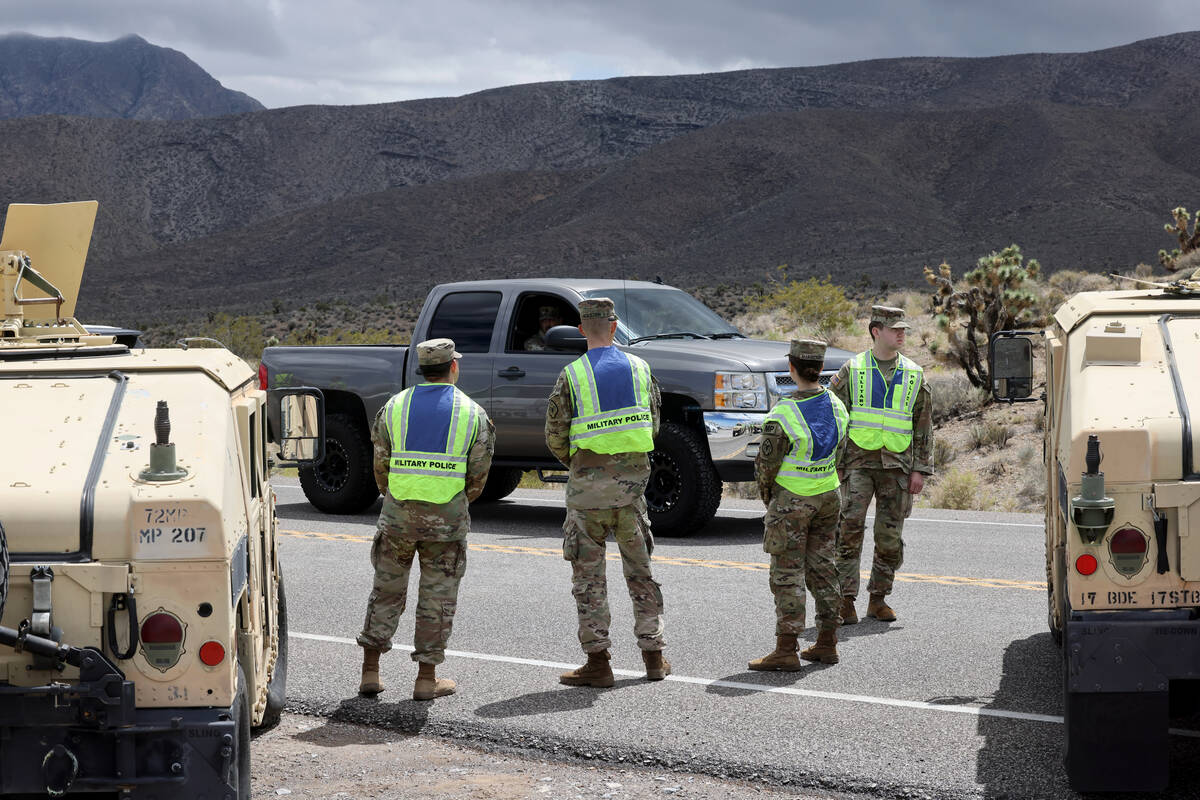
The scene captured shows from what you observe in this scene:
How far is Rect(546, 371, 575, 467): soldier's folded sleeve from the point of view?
24.2ft

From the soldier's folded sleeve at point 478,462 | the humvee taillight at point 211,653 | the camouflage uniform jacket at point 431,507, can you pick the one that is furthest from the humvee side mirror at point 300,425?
the humvee taillight at point 211,653

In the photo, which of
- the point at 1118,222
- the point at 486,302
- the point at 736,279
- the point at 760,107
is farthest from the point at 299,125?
the point at 486,302

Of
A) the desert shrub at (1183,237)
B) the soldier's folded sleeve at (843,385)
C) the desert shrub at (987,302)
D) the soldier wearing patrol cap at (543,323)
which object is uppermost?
the desert shrub at (1183,237)

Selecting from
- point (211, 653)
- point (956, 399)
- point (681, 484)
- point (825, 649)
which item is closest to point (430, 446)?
point (825, 649)

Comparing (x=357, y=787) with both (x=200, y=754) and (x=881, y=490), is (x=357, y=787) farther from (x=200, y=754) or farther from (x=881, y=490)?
(x=881, y=490)

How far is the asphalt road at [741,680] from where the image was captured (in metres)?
6.04

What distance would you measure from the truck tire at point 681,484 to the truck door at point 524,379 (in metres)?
1.11

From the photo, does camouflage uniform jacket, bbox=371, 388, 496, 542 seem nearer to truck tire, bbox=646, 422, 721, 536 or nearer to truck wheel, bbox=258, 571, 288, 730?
truck wheel, bbox=258, 571, 288, 730

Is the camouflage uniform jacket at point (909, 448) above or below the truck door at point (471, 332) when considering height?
below

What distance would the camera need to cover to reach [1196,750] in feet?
20.0

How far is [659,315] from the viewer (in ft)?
43.4

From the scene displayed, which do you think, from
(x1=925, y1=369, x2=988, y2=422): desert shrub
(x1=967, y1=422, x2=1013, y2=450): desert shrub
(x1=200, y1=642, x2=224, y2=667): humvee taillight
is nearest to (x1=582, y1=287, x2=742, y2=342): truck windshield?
(x1=200, y1=642, x2=224, y2=667): humvee taillight

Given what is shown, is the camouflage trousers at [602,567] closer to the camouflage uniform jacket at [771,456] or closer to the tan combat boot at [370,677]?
the camouflage uniform jacket at [771,456]

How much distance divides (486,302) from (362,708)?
266 inches
